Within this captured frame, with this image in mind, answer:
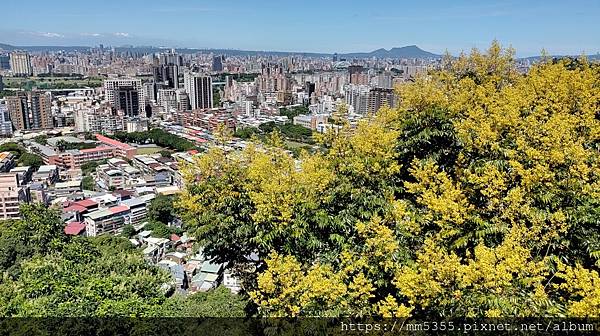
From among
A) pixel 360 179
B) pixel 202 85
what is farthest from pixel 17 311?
pixel 202 85

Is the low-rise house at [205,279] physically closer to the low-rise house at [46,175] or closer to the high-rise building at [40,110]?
the low-rise house at [46,175]

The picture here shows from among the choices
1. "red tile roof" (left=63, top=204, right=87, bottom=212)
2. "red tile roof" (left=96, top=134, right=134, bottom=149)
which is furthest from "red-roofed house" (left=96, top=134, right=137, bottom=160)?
"red tile roof" (left=63, top=204, right=87, bottom=212)

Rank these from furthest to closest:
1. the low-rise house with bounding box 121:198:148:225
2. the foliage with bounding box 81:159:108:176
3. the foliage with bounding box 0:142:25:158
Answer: the foliage with bounding box 0:142:25:158, the foliage with bounding box 81:159:108:176, the low-rise house with bounding box 121:198:148:225

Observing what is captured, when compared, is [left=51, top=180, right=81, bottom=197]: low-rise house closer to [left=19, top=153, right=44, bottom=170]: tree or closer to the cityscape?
[left=19, top=153, right=44, bottom=170]: tree

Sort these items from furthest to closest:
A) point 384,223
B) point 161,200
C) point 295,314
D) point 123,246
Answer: point 161,200, point 123,246, point 384,223, point 295,314

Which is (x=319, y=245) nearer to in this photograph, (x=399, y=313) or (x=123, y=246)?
(x=399, y=313)

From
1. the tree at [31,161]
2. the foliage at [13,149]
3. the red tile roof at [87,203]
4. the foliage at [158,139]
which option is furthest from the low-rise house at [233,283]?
the foliage at [13,149]

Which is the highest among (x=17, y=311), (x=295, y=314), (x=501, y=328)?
(x=501, y=328)
